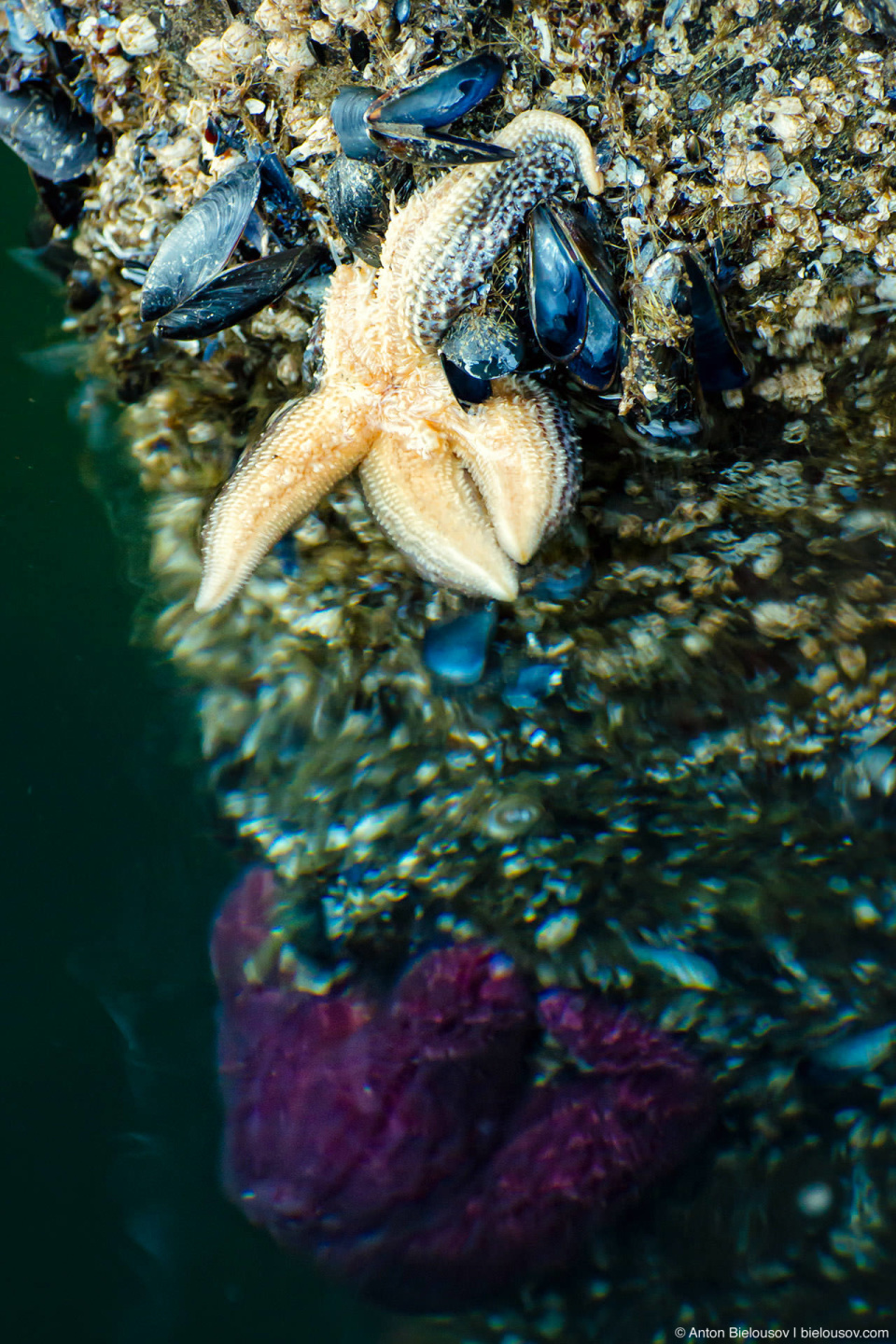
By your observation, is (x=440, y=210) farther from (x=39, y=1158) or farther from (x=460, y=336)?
(x=39, y=1158)

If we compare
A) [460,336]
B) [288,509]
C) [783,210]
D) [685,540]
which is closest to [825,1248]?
[685,540]

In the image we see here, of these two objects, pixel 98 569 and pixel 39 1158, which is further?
pixel 98 569

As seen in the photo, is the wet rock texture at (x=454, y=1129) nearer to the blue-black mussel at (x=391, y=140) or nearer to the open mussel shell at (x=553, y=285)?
the open mussel shell at (x=553, y=285)

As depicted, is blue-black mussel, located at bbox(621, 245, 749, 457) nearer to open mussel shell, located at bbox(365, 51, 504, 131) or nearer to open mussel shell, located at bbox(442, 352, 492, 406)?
open mussel shell, located at bbox(442, 352, 492, 406)

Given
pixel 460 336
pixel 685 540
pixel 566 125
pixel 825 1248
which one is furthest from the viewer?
pixel 685 540

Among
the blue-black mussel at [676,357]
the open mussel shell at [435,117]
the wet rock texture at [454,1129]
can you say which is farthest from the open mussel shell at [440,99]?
the wet rock texture at [454,1129]

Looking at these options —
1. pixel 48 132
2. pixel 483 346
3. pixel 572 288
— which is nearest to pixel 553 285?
pixel 572 288

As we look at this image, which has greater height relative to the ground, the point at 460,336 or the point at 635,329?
the point at 460,336
